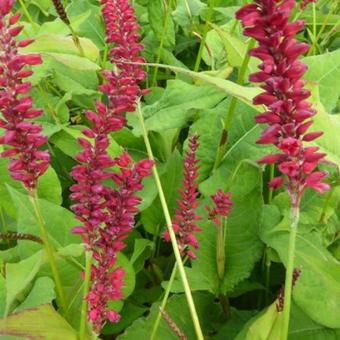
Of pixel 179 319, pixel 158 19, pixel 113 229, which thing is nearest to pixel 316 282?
pixel 179 319

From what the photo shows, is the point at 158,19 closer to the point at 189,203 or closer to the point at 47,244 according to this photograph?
the point at 189,203

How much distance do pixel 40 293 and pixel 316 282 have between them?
61 centimetres

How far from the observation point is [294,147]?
34.8 inches

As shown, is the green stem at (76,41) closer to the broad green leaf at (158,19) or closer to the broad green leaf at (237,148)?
the broad green leaf at (237,148)

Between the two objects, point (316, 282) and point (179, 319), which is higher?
point (316, 282)

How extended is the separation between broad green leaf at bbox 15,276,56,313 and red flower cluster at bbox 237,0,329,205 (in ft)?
2.17

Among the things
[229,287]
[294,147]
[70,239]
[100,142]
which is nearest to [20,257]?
[70,239]

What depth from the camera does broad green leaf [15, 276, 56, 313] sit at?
1375 mm

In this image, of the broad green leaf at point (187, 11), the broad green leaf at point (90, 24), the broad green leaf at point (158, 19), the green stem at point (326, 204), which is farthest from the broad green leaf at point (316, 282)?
the broad green leaf at point (90, 24)

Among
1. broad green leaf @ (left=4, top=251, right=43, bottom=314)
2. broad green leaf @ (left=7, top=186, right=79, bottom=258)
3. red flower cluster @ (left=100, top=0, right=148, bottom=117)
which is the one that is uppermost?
red flower cluster @ (left=100, top=0, right=148, bottom=117)

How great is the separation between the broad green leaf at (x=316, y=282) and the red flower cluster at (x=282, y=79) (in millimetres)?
492

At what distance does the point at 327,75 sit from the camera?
171cm

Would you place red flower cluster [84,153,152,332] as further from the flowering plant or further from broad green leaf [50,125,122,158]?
broad green leaf [50,125,122,158]

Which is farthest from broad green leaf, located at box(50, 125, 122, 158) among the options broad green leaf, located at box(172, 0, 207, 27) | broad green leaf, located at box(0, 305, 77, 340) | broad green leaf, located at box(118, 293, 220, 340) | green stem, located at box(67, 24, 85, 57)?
broad green leaf, located at box(172, 0, 207, 27)
